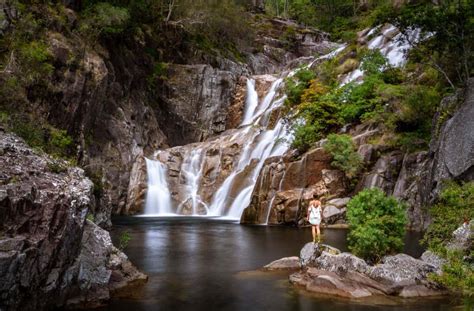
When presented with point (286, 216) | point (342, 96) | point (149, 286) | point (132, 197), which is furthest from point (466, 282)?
point (132, 197)

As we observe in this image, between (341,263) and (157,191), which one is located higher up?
(157,191)

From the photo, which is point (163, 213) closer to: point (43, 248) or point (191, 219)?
point (191, 219)

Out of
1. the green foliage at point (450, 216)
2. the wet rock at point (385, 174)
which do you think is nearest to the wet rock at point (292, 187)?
the wet rock at point (385, 174)

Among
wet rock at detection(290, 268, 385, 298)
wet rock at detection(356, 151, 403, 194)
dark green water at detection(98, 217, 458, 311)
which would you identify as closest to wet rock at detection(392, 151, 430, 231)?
wet rock at detection(356, 151, 403, 194)

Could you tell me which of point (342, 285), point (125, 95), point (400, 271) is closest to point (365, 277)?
point (342, 285)

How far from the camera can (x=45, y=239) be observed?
10.3m

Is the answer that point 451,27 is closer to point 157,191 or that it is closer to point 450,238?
point 450,238

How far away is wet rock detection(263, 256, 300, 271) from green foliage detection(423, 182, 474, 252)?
4.36m

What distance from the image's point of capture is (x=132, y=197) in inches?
1457

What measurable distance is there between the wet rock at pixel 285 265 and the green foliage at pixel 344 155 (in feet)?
45.2

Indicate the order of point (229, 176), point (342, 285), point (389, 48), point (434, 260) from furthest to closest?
point (389, 48) < point (229, 176) < point (434, 260) < point (342, 285)

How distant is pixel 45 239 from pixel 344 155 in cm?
2198

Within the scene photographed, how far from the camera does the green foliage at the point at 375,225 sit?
14.9m

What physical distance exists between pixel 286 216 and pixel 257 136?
1043cm
